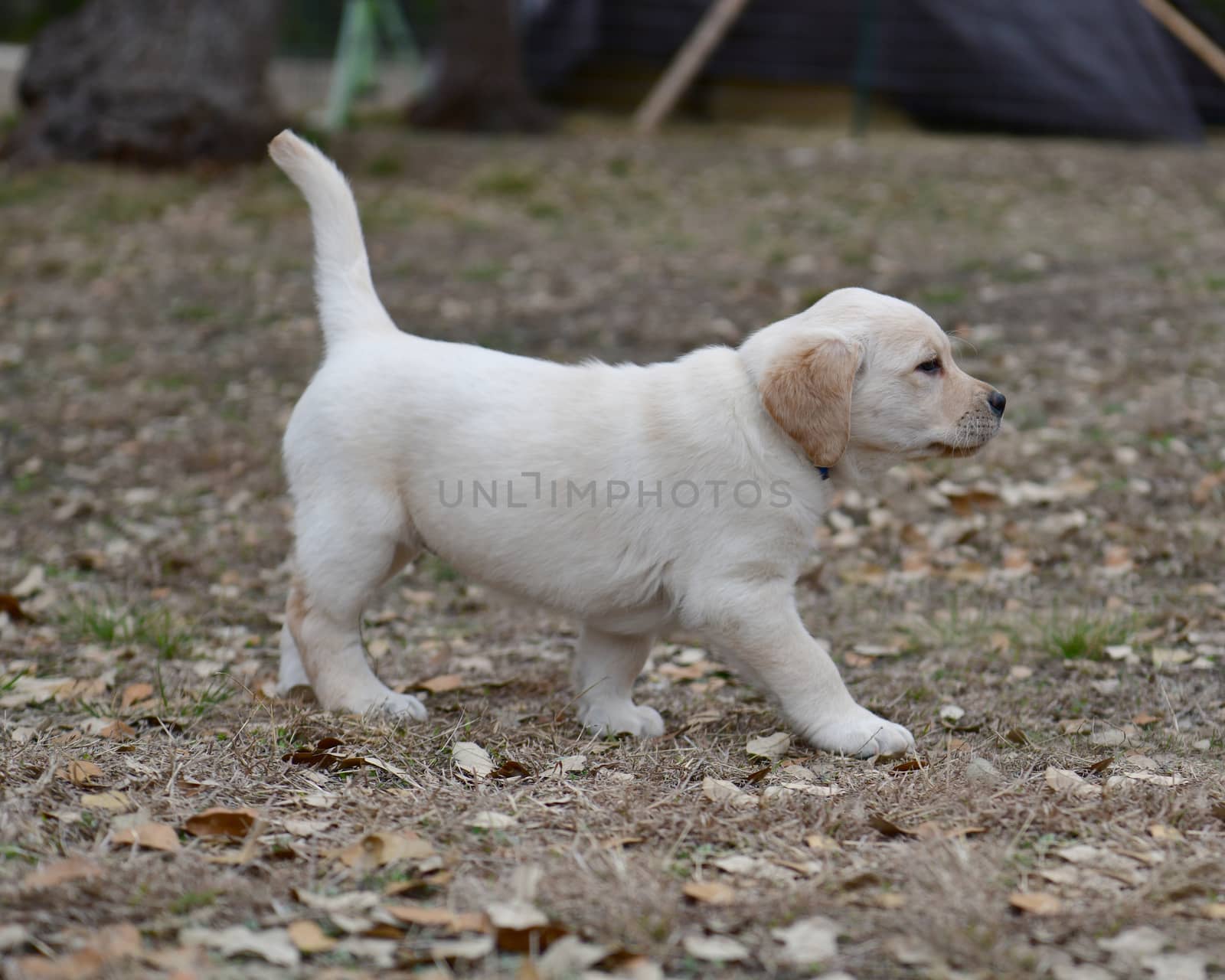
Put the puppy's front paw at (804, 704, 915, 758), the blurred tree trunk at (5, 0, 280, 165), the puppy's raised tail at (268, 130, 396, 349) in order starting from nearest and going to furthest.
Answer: the puppy's front paw at (804, 704, 915, 758)
the puppy's raised tail at (268, 130, 396, 349)
the blurred tree trunk at (5, 0, 280, 165)

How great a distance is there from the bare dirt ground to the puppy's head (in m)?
0.79

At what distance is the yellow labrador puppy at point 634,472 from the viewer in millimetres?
3322

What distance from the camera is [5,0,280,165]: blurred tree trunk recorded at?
1060cm

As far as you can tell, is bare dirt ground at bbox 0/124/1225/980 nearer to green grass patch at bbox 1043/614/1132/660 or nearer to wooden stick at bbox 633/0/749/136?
green grass patch at bbox 1043/614/1132/660

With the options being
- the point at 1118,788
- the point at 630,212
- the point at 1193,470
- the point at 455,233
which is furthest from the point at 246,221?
the point at 1118,788

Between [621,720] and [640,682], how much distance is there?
599 mm

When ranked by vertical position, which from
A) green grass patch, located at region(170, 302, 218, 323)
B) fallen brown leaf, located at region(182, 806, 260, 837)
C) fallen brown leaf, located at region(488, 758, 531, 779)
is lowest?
green grass patch, located at region(170, 302, 218, 323)

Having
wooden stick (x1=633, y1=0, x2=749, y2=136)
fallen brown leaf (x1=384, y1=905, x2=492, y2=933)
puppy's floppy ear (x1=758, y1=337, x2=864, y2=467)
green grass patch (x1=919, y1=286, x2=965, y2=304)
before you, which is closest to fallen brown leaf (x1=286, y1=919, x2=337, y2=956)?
fallen brown leaf (x1=384, y1=905, x2=492, y2=933)

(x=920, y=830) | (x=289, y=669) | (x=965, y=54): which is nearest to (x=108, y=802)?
(x=289, y=669)

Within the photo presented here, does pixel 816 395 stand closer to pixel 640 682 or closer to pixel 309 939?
pixel 640 682

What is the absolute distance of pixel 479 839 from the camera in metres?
2.83

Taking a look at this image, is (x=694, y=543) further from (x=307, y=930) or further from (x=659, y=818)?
(x=307, y=930)

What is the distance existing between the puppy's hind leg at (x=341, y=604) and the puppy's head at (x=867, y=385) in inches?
42.4

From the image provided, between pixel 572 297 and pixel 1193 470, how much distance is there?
400 centimetres
